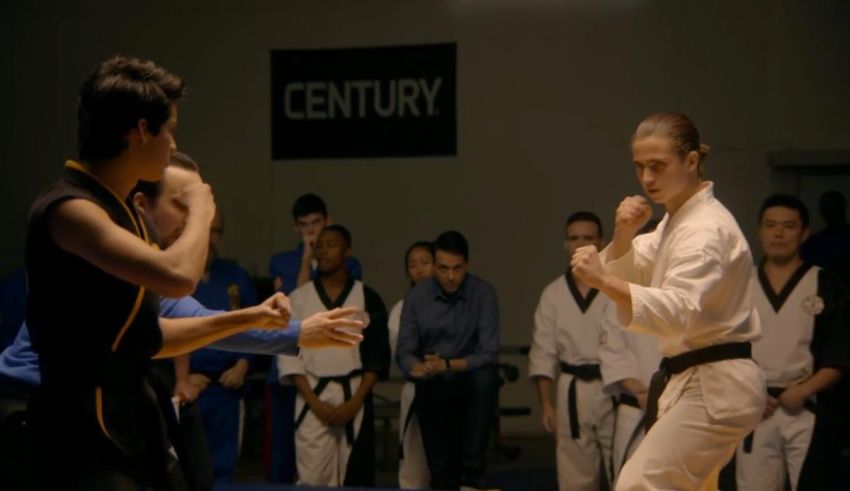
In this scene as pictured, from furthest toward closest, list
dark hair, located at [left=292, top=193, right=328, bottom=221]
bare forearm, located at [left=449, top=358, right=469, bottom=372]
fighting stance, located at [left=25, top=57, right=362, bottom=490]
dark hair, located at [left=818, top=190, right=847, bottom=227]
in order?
dark hair, located at [left=818, top=190, right=847, bottom=227] → dark hair, located at [left=292, top=193, right=328, bottom=221] → bare forearm, located at [left=449, top=358, right=469, bottom=372] → fighting stance, located at [left=25, top=57, right=362, bottom=490]

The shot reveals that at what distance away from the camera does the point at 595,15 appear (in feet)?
26.8

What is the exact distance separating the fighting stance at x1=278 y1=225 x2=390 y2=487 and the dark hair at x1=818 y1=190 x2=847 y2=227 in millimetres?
3248

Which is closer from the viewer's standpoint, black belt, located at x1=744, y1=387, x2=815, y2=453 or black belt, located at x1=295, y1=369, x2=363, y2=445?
black belt, located at x1=744, y1=387, x2=815, y2=453

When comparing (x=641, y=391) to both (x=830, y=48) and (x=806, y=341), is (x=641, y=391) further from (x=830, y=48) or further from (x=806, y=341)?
(x=830, y=48)

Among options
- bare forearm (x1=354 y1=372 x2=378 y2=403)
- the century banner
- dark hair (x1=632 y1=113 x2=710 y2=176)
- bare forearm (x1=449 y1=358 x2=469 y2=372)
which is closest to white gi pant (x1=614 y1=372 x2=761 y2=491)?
dark hair (x1=632 y1=113 x2=710 y2=176)

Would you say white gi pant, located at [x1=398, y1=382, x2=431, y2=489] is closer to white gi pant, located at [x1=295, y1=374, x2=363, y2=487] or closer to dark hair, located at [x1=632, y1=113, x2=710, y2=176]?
white gi pant, located at [x1=295, y1=374, x2=363, y2=487]

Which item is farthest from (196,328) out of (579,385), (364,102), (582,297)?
(364,102)

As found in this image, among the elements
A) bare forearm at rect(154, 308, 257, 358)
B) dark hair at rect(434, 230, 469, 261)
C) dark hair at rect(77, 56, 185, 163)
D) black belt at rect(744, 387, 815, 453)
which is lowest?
black belt at rect(744, 387, 815, 453)

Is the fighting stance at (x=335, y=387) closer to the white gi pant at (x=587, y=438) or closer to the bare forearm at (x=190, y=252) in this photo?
the white gi pant at (x=587, y=438)

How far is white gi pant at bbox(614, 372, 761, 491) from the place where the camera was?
312 cm

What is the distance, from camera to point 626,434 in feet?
16.9

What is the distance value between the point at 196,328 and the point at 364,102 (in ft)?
20.4

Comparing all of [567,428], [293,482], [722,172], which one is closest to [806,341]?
[567,428]

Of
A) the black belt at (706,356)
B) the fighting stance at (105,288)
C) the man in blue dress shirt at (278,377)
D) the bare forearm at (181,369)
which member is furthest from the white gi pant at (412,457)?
the fighting stance at (105,288)
